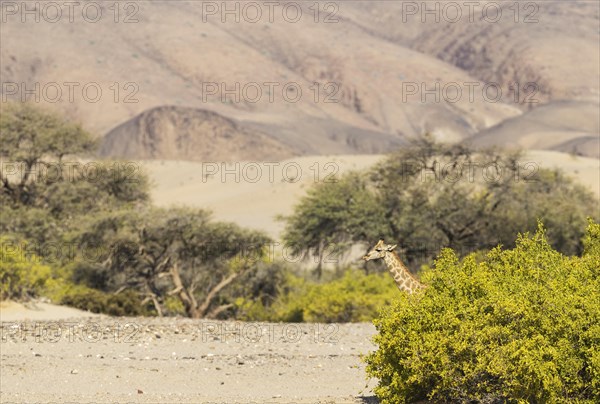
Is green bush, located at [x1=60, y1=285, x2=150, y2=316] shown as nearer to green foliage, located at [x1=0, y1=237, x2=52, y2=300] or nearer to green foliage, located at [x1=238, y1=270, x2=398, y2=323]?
green foliage, located at [x1=0, y1=237, x2=52, y2=300]

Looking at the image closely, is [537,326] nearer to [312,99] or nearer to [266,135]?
[266,135]

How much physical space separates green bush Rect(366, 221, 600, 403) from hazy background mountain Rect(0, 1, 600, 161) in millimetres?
113570

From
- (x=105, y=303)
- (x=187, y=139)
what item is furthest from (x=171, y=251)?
(x=187, y=139)

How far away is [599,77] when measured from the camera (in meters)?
184

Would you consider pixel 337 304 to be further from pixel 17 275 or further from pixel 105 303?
pixel 17 275

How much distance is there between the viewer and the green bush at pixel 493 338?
11484 mm

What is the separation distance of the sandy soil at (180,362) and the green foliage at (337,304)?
10.9 ft

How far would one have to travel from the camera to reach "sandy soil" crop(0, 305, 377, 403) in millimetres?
16016

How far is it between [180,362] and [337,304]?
31.3 ft

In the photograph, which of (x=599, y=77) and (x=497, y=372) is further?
(x=599, y=77)

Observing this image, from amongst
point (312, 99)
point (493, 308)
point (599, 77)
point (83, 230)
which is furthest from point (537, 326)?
point (599, 77)

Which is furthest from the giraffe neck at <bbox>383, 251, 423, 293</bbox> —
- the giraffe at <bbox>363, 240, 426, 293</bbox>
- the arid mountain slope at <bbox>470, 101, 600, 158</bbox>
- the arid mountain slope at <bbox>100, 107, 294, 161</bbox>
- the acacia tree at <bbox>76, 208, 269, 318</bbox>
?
the arid mountain slope at <bbox>100, 107, 294, 161</bbox>

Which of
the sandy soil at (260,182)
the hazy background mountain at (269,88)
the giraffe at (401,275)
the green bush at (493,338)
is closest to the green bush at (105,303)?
the giraffe at (401,275)

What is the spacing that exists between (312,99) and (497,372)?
16421cm
